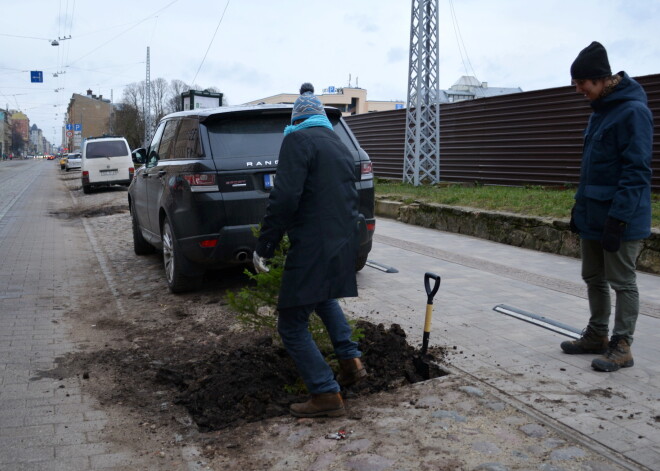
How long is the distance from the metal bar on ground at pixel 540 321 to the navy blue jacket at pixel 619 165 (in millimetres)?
1069

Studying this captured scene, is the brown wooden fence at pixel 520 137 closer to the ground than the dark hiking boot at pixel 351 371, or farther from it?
farther from it

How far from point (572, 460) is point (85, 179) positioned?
2358cm

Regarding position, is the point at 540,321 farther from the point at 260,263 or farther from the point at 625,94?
the point at 260,263

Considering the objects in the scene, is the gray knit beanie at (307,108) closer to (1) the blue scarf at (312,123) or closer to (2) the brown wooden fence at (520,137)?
(1) the blue scarf at (312,123)

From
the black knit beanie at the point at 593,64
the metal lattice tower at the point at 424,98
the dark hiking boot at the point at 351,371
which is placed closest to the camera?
the dark hiking boot at the point at 351,371

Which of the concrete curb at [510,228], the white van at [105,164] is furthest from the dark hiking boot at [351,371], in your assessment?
the white van at [105,164]

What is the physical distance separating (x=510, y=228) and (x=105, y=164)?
18.0 metres

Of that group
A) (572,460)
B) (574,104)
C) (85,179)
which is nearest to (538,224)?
(574,104)

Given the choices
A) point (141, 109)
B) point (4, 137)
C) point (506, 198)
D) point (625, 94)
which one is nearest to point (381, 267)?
point (625, 94)

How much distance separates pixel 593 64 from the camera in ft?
14.2

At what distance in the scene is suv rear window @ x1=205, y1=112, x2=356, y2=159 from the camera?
6.59 meters

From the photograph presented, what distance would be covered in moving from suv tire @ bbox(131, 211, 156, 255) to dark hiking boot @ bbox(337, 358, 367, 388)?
6172 millimetres

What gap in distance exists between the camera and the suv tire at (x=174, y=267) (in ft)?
22.3

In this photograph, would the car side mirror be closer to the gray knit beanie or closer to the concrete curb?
the gray knit beanie
